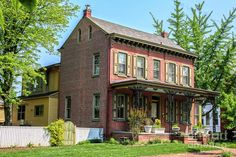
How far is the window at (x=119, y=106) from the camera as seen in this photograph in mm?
26516

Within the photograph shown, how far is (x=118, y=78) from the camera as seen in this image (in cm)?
2709

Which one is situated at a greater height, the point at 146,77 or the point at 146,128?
the point at 146,77

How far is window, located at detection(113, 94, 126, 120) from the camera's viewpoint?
26516mm

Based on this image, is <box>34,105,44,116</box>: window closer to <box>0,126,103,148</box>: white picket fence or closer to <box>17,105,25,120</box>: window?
<box>17,105,25,120</box>: window

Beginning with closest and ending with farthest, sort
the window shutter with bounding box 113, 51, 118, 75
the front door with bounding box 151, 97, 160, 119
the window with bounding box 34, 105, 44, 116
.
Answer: the window shutter with bounding box 113, 51, 118, 75, the front door with bounding box 151, 97, 160, 119, the window with bounding box 34, 105, 44, 116

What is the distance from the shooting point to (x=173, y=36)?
4350cm

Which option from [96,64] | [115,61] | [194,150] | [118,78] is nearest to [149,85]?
[118,78]

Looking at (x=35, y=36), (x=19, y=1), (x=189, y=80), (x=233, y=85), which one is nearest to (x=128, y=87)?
(x=35, y=36)

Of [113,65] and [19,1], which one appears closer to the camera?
[19,1]

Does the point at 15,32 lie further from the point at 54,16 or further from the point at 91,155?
the point at 91,155

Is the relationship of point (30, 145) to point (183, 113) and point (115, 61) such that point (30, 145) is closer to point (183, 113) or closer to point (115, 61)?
point (115, 61)

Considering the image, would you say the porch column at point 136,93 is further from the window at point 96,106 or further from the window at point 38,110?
the window at point 38,110

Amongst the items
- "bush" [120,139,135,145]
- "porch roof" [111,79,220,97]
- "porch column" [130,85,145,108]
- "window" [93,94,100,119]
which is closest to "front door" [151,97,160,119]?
"porch roof" [111,79,220,97]

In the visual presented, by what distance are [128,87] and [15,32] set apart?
8.91m
